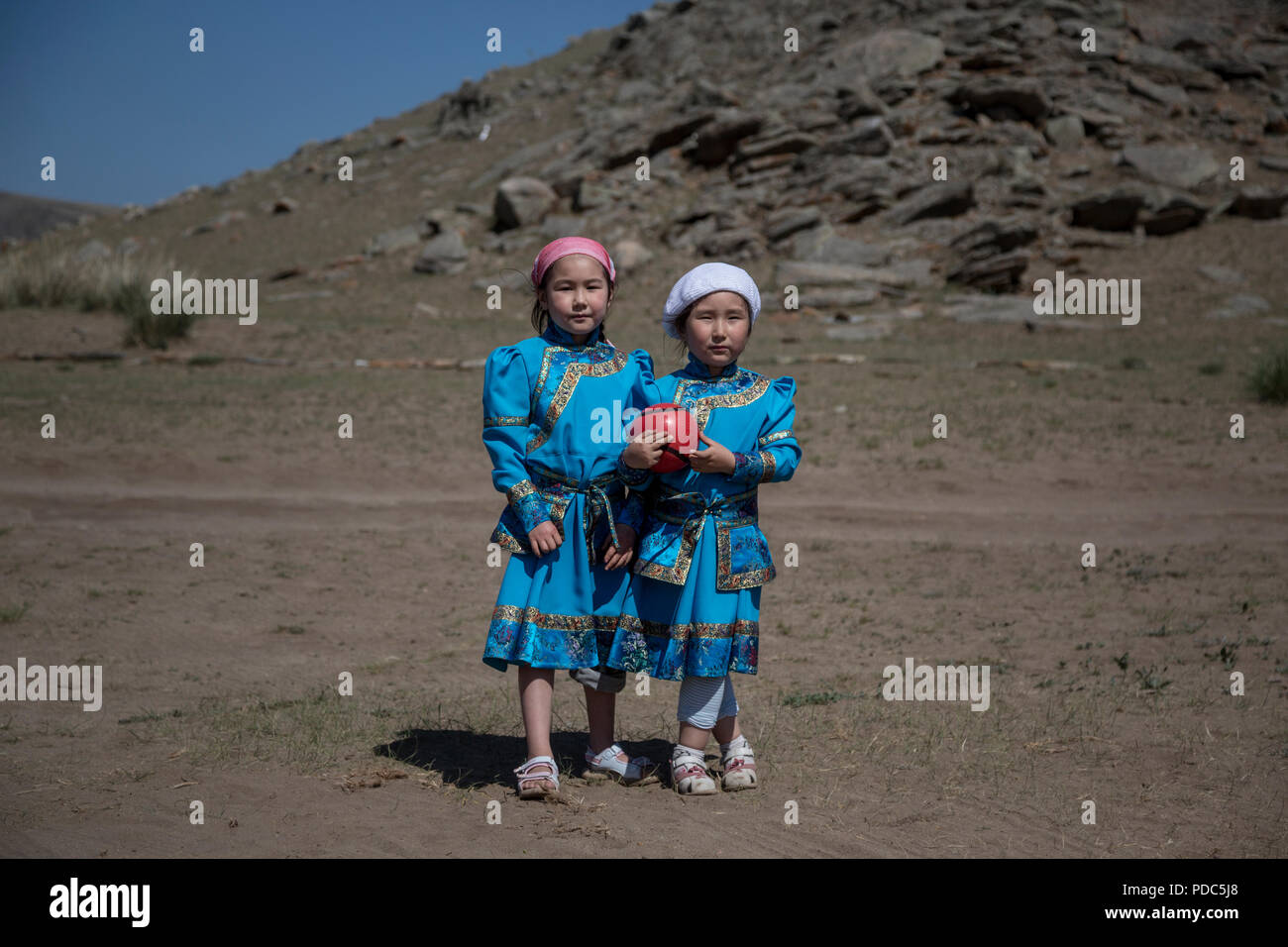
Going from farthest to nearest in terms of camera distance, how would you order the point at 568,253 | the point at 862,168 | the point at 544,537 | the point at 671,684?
1. the point at 862,168
2. the point at 671,684
3. the point at 568,253
4. the point at 544,537

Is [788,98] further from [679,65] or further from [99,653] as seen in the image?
[99,653]

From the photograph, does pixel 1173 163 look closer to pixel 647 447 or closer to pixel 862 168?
pixel 862 168

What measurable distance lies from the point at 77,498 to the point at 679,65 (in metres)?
34.6

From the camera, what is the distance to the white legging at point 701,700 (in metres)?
3.82

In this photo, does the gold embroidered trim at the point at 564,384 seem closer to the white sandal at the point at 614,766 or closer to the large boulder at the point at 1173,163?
the white sandal at the point at 614,766

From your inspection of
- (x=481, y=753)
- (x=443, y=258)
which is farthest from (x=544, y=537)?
(x=443, y=258)

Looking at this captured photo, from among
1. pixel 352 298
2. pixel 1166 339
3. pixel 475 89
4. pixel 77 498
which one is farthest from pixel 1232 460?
pixel 475 89

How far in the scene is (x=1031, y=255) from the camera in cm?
2361

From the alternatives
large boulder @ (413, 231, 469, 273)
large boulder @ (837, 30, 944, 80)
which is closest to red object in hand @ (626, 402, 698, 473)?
large boulder @ (413, 231, 469, 273)

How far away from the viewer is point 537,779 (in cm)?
375

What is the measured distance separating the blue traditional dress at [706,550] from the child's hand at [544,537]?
295 millimetres

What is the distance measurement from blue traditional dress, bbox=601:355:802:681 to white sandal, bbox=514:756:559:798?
1.34ft

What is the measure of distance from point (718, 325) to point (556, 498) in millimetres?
793

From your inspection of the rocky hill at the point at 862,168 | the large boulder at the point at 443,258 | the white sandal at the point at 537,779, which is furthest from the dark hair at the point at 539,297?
the large boulder at the point at 443,258
